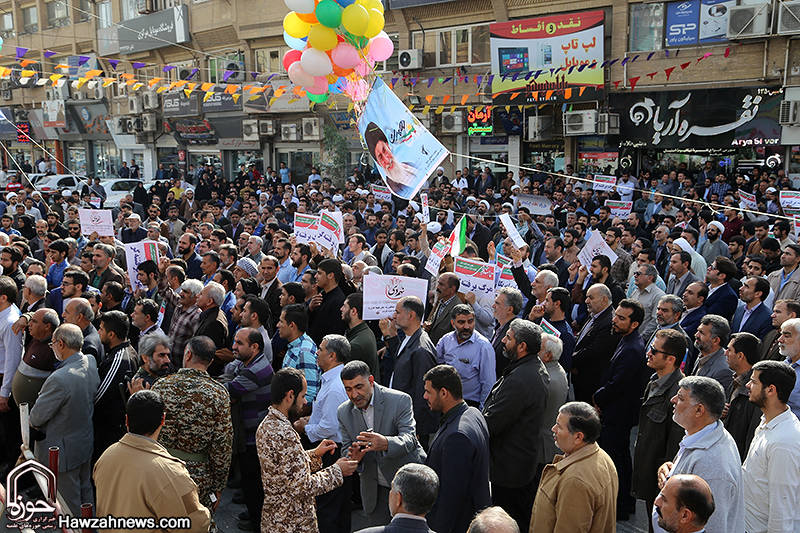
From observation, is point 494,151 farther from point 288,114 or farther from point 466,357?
point 466,357

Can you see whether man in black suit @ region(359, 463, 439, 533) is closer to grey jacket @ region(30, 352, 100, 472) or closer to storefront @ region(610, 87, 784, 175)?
grey jacket @ region(30, 352, 100, 472)

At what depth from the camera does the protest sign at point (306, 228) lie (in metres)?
9.43

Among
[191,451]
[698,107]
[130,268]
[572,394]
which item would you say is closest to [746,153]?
[698,107]

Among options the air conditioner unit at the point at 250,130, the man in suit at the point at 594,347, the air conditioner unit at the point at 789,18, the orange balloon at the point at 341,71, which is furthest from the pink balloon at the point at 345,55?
the air conditioner unit at the point at 250,130

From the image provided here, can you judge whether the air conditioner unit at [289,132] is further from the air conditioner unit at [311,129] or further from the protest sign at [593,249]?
the protest sign at [593,249]

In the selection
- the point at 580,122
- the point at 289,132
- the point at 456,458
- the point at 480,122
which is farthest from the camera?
the point at 289,132

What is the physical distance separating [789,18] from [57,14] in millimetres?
36504

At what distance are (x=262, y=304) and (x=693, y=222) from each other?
9150mm

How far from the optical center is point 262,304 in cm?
580

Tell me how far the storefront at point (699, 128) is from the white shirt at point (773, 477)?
1523 cm

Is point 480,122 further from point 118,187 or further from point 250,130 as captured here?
point 118,187

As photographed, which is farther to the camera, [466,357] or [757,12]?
[757,12]

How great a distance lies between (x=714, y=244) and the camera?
10047 mm

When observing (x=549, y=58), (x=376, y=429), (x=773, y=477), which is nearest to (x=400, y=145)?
(x=376, y=429)
